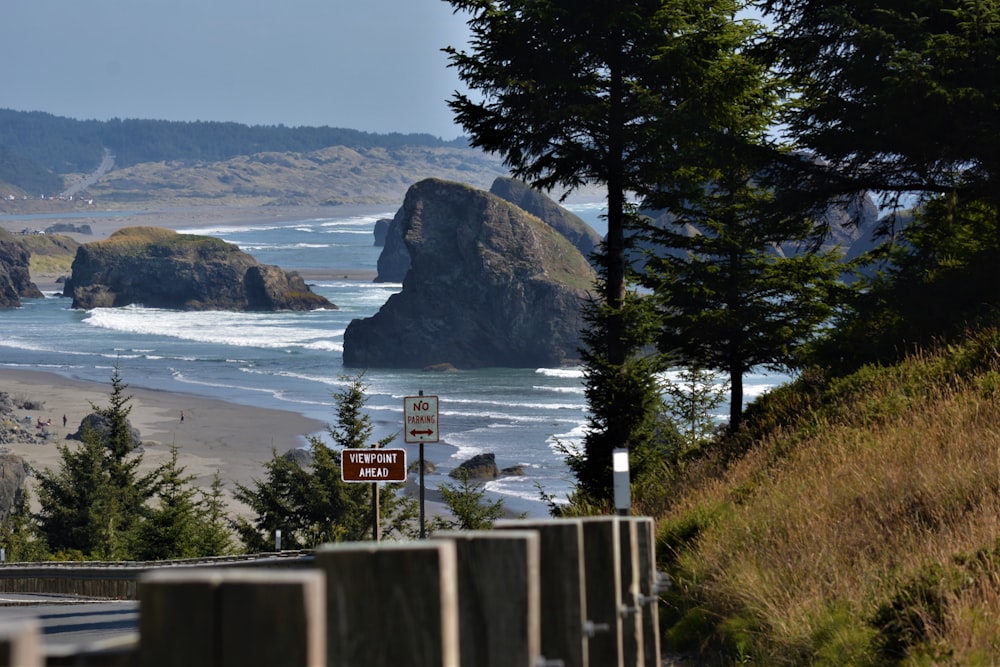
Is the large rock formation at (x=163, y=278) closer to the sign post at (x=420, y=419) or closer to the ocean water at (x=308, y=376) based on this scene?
the ocean water at (x=308, y=376)

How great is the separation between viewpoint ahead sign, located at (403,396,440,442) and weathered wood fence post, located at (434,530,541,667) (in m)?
16.9

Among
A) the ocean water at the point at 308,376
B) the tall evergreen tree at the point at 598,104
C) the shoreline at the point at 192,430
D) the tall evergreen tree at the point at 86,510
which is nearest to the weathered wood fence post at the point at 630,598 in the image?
the tall evergreen tree at the point at 598,104

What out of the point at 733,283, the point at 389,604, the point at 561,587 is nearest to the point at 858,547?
the point at 561,587

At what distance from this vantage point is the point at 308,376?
3957 inches

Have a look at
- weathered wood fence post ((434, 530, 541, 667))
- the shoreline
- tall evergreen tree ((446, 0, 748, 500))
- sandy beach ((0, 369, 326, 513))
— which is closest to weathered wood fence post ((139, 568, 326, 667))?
weathered wood fence post ((434, 530, 541, 667))

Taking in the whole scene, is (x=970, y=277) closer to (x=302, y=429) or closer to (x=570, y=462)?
(x=570, y=462)

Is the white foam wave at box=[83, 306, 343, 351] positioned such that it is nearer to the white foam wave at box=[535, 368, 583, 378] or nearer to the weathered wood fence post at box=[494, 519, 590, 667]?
the white foam wave at box=[535, 368, 583, 378]

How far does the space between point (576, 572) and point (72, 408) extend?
8303 centimetres

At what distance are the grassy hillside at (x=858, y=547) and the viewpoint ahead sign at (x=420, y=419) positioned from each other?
7.83 m

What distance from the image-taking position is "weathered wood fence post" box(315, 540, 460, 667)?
214 centimetres

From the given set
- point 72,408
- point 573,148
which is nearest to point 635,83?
point 573,148

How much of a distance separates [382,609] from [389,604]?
0.6 inches

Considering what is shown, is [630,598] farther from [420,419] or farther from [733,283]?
[733,283]

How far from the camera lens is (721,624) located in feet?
25.8
